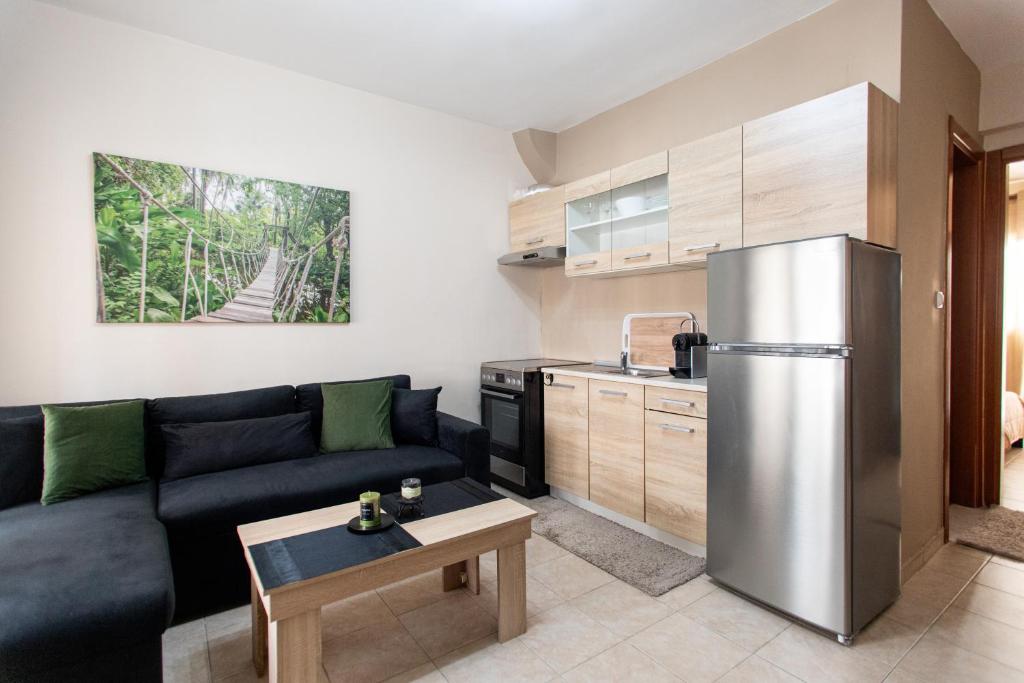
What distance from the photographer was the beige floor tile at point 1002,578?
2376mm

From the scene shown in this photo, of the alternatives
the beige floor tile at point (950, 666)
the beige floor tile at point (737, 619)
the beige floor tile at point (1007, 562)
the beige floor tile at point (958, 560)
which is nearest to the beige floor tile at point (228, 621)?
the beige floor tile at point (737, 619)

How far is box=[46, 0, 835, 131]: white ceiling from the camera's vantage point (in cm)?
253


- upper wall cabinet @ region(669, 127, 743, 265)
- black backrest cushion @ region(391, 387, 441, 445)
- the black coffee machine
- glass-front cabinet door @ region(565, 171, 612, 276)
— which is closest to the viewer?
upper wall cabinet @ region(669, 127, 743, 265)

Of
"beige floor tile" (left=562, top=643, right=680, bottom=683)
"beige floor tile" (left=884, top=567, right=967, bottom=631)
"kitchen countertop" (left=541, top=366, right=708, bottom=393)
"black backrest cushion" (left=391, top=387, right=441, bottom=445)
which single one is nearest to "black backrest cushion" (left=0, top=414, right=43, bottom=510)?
"black backrest cushion" (left=391, top=387, right=441, bottom=445)

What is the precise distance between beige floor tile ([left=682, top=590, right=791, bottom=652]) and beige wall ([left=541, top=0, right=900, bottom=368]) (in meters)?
1.67

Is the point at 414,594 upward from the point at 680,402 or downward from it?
downward

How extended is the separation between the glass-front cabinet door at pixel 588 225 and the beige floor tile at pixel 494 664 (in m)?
2.30

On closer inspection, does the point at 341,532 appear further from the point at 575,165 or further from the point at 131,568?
the point at 575,165

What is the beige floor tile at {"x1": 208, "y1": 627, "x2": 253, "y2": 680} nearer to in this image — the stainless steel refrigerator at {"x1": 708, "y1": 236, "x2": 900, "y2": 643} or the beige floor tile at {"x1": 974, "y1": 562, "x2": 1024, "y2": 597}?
the stainless steel refrigerator at {"x1": 708, "y1": 236, "x2": 900, "y2": 643}

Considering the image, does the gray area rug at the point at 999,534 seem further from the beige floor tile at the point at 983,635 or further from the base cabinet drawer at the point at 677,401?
the base cabinet drawer at the point at 677,401

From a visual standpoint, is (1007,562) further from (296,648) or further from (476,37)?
(476,37)

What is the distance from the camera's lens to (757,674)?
5.92 feet

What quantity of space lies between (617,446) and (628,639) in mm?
1199

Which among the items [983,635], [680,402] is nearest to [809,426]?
[680,402]
